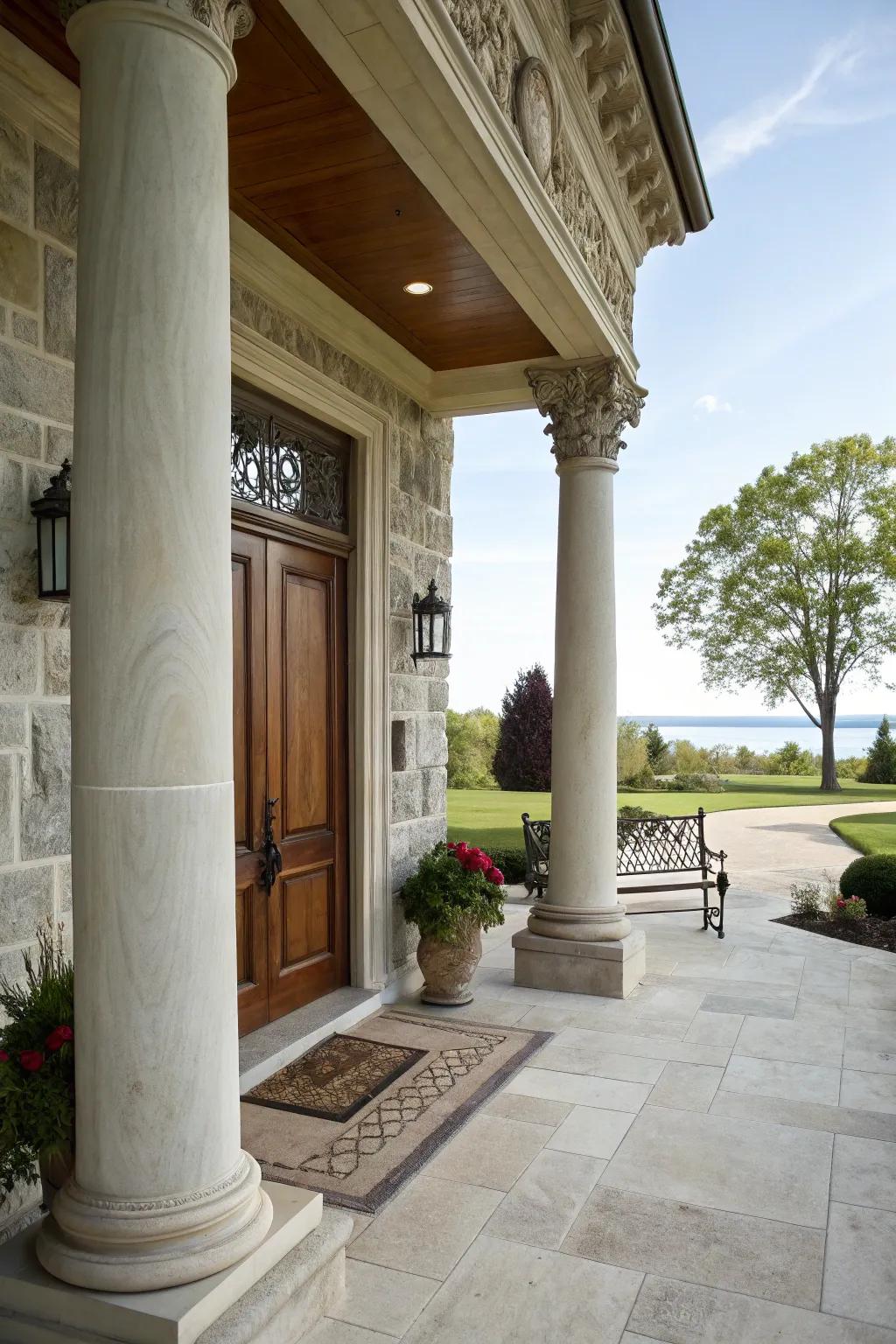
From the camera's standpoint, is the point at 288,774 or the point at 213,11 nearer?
the point at 213,11

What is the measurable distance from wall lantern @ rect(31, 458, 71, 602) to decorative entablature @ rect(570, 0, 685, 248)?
3407 millimetres

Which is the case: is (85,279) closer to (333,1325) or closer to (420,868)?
(333,1325)

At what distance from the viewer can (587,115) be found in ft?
16.2

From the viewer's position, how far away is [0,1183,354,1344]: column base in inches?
79.6

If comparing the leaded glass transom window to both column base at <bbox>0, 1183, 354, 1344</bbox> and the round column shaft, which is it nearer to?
the round column shaft

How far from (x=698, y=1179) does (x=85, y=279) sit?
3516 millimetres

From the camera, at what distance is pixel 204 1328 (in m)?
2.07

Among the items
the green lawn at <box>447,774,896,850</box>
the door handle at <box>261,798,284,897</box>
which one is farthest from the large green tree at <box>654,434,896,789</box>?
the door handle at <box>261,798,284,897</box>

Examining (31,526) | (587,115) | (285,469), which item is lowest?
(31,526)

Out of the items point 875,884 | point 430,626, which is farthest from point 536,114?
point 875,884

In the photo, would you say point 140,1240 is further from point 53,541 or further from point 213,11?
point 213,11

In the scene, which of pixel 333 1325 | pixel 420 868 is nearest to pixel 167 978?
pixel 333 1325

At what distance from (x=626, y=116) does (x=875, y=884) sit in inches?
247

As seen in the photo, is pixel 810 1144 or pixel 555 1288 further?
pixel 810 1144
